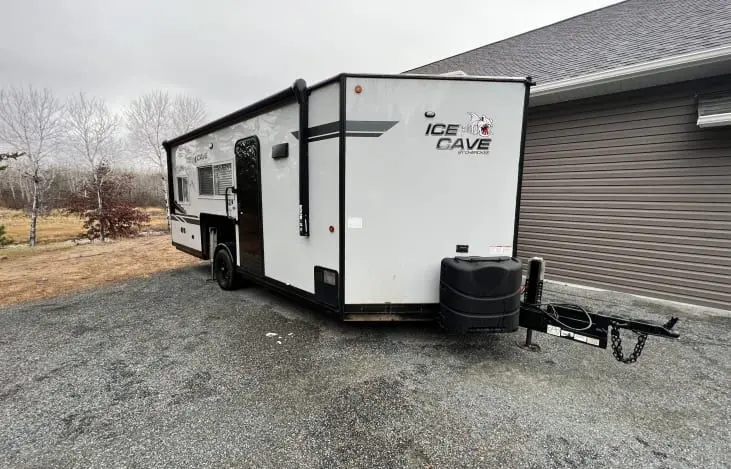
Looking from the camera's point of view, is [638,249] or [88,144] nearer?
[638,249]

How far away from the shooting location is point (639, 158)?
5043 mm

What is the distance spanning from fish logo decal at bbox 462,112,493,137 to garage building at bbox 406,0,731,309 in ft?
10.4

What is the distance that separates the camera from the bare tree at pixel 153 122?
65.4ft

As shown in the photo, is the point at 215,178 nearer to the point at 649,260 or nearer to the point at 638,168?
the point at 638,168

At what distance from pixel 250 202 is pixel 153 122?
2044cm

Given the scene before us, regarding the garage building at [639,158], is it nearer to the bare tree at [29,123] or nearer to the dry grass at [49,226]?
the dry grass at [49,226]

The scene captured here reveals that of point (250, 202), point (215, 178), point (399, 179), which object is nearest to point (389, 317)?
point (399, 179)

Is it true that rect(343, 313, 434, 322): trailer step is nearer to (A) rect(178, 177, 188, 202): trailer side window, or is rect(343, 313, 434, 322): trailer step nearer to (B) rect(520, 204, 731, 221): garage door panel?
(B) rect(520, 204, 731, 221): garage door panel

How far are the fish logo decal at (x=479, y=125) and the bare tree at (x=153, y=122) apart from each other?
21179 millimetres

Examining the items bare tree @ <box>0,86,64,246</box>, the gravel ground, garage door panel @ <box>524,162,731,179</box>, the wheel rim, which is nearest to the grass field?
the gravel ground

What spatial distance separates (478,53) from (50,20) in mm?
13654

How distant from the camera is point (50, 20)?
10.7 m

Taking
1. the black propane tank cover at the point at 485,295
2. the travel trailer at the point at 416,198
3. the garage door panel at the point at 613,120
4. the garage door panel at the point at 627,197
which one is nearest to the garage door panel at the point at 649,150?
the garage door panel at the point at 613,120

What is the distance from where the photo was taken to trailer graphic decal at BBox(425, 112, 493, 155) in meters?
3.01
